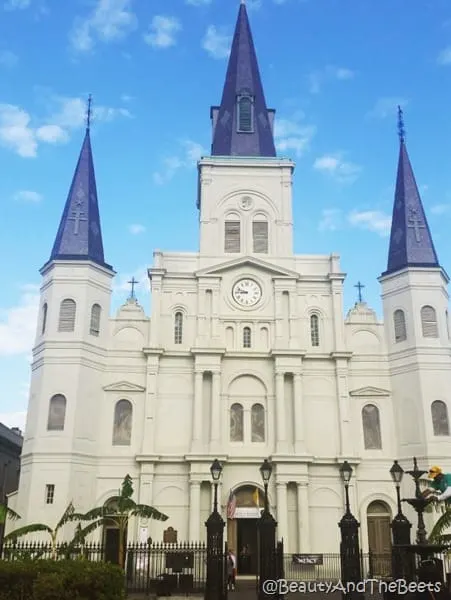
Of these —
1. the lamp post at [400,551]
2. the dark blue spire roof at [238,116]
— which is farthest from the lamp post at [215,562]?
the dark blue spire roof at [238,116]

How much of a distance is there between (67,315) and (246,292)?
9550 millimetres

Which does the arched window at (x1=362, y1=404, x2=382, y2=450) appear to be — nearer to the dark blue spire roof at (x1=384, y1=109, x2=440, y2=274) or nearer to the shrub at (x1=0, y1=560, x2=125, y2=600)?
the dark blue spire roof at (x1=384, y1=109, x2=440, y2=274)

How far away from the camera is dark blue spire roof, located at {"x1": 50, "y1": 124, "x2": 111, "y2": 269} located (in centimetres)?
3494

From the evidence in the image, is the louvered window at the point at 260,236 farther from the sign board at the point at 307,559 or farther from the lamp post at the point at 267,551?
the lamp post at the point at 267,551

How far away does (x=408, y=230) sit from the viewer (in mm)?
36094

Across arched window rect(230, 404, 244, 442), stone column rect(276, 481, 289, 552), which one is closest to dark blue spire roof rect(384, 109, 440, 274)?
arched window rect(230, 404, 244, 442)

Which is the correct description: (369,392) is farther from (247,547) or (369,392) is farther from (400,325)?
(247,547)

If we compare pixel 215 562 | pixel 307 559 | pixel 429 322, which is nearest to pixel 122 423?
pixel 307 559

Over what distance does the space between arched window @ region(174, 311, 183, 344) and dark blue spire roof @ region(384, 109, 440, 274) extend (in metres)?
11.5

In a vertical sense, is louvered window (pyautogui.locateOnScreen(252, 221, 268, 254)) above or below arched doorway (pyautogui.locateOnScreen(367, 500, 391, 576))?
above

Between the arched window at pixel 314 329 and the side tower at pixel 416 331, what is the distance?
12.2ft

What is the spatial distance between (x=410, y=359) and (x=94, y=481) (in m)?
16.9

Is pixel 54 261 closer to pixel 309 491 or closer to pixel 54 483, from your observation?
pixel 54 483

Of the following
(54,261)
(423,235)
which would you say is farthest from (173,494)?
(423,235)
